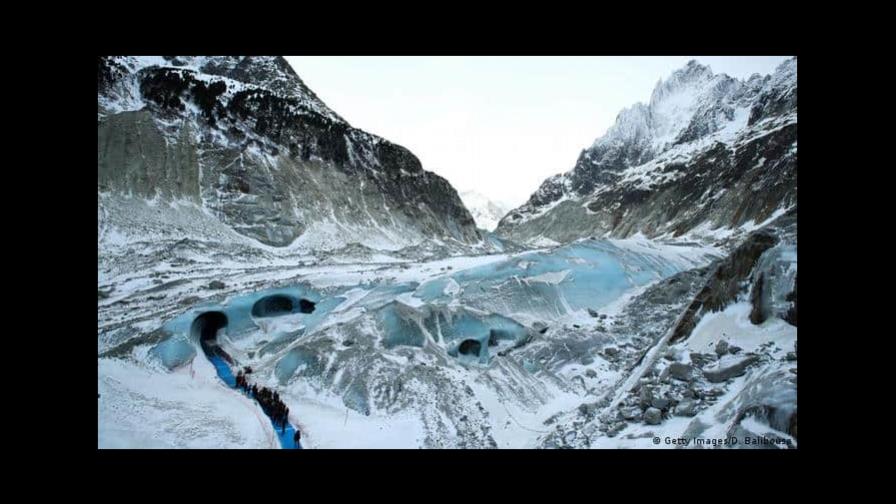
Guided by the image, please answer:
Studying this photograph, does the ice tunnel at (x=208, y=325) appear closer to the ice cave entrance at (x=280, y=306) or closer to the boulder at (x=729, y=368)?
the ice cave entrance at (x=280, y=306)

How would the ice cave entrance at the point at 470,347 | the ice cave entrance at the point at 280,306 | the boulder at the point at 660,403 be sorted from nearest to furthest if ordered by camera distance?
the boulder at the point at 660,403
the ice cave entrance at the point at 470,347
the ice cave entrance at the point at 280,306

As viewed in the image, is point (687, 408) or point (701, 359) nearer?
point (687, 408)

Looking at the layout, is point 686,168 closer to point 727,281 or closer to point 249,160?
point 249,160

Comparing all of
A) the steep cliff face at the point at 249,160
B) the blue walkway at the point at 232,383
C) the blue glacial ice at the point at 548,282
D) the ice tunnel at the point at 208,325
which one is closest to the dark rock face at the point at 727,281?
the blue glacial ice at the point at 548,282

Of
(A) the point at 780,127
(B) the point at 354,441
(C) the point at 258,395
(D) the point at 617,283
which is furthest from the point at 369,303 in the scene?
(A) the point at 780,127

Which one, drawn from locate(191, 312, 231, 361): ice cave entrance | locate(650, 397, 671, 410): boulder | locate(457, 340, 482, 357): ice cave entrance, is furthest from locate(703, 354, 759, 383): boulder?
locate(191, 312, 231, 361): ice cave entrance

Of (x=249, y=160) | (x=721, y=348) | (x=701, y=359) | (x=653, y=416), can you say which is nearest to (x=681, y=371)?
(x=701, y=359)

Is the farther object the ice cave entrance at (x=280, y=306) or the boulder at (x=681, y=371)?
the ice cave entrance at (x=280, y=306)
